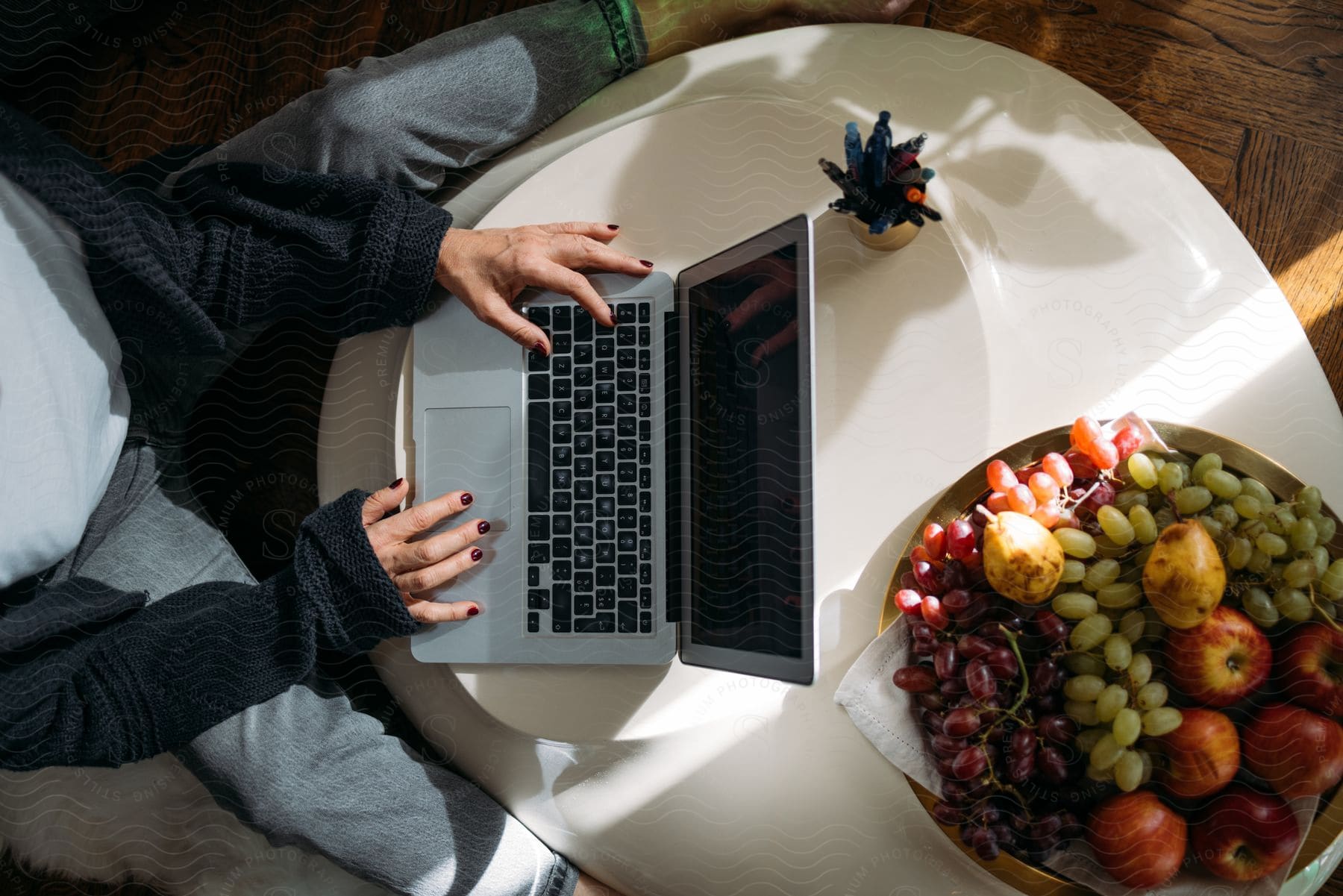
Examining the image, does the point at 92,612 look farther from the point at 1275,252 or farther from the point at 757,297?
the point at 1275,252

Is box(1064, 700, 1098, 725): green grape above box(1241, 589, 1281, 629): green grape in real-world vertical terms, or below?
below

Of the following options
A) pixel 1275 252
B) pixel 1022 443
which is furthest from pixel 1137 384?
pixel 1275 252

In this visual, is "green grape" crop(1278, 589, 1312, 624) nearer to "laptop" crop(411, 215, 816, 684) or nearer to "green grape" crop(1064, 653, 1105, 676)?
"green grape" crop(1064, 653, 1105, 676)

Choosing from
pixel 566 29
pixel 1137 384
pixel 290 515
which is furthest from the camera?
pixel 290 515

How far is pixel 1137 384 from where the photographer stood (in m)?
0.77

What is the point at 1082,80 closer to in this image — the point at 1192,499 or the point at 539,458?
the point at 1192,499

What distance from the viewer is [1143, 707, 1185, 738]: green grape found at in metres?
0.61

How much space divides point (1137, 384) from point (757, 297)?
36cm

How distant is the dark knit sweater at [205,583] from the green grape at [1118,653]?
0.57m

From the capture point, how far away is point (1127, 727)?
0.61 meters

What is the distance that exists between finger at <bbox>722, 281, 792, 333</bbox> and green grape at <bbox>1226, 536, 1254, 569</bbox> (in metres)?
0.38

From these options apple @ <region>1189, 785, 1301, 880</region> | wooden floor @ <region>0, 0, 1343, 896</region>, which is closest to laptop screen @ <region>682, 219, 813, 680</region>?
apple @ <region>1189, 785, 1301, 880</region>

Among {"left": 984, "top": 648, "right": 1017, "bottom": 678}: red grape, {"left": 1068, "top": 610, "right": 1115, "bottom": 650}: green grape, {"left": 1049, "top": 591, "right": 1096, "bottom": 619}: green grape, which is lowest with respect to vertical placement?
{"left": 984, "top": 648, "right": 1017, "bottom": 678}: red grape

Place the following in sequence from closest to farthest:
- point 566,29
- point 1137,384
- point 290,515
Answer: point 1137,384 < point 566,29 < point 290,515
